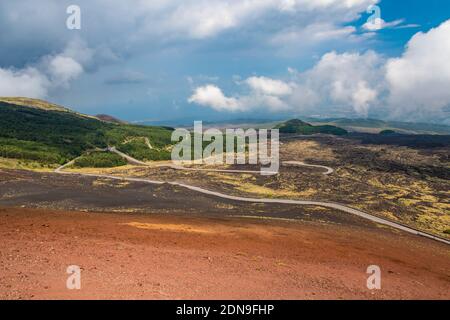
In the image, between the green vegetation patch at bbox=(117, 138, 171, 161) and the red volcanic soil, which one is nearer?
the red volcanic soil

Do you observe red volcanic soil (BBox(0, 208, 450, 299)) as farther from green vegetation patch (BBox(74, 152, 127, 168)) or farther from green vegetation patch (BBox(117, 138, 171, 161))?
green vegetation patch (BBox(117, 138, 171, 161))

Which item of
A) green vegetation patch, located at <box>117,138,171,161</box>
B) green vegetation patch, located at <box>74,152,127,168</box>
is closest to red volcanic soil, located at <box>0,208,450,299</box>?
green vegetation patch, located at <box>74,152,127,168</box>

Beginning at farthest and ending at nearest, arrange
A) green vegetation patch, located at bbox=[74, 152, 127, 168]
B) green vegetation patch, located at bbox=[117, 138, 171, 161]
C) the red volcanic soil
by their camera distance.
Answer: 1. green vegetation patch, located at bbox=[117, 138, 171, 161]
2. green vegetation patch, located at bbox=[74, 152, 127, 168]
3. the red volcanic soil

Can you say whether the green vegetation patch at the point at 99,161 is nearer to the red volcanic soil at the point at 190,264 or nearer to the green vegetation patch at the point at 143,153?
the green vegetation patch at the point at 143,153

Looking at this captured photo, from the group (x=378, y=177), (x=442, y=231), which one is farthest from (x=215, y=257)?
(x=378, y=177)

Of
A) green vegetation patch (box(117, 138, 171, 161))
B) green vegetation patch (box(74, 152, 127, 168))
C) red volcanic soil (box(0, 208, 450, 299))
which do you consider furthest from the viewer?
green vegetation patch (box(117, 138, 171, 161))

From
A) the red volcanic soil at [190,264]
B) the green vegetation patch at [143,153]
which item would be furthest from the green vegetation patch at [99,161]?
the red volcanic soil at [190,264]

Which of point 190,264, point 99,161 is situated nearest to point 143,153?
point 99,161
